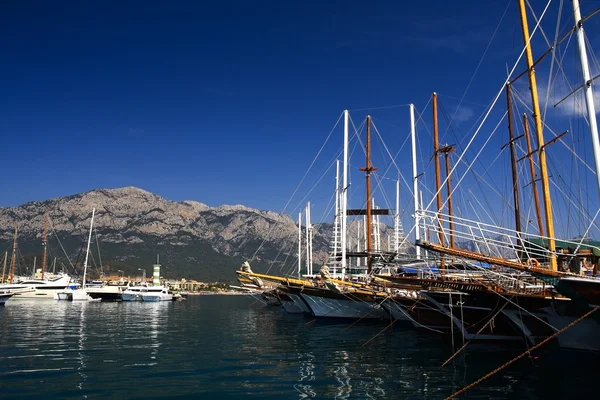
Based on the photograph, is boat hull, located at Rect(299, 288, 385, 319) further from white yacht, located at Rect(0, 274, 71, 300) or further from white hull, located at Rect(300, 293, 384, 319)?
white yacht, located at Rect(0, 274, 71, 300)

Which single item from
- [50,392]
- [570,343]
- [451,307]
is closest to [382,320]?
[451,307]

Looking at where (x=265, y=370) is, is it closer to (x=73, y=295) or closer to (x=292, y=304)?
(x=292, y=304)

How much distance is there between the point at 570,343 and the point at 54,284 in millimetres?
103422

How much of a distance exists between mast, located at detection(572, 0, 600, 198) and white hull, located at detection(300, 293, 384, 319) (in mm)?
25595

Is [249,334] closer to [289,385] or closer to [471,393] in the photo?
[289,385]

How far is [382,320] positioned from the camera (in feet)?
129

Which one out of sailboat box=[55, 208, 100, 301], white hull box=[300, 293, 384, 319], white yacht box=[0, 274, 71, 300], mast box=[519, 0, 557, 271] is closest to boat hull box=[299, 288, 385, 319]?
white hull box=[300, 293, 384, 319]

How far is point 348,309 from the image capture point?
39.6 m

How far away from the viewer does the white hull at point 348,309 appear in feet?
129

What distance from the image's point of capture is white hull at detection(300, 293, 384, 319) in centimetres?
3919

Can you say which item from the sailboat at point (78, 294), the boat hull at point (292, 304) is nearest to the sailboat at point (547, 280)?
the boat hull at point (292, 304)

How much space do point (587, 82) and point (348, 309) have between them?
28.0 metres

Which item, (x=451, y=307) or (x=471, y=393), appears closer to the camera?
(x=471, y=393)

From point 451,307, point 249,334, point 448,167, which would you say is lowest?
point 249,334
